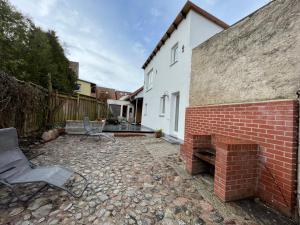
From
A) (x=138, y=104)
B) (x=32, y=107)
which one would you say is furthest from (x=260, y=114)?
(x=138, y=104)

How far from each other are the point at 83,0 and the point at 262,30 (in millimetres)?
7529

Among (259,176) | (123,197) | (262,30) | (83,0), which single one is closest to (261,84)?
(262,30)

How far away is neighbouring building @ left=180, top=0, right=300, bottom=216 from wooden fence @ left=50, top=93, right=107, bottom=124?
686 centimetres

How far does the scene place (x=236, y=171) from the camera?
232cm

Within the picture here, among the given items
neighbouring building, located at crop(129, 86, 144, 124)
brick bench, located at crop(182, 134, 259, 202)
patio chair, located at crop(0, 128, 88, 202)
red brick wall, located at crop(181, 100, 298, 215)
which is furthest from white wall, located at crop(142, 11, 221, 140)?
neighbouring building, located at crop(129, 86, 144, 124)

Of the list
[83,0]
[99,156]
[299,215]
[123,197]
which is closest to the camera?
[299,215]

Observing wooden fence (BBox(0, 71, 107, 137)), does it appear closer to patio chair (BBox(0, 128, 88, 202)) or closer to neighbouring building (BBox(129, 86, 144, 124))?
patio chair (BBox(0, 128, 88, 202))

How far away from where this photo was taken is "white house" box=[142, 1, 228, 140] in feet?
20.1

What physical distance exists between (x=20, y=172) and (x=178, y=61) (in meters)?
6.65

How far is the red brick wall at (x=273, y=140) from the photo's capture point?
79.7 inches

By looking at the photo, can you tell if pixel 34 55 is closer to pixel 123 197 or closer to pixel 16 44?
pixel 16 44

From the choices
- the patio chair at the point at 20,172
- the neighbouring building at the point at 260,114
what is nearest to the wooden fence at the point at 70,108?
the patio chair at the point at 20,172

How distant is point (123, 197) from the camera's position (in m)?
2.37

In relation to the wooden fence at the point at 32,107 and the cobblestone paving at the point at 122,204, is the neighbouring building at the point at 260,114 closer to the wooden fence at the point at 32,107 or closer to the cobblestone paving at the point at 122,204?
the cobblestone paving at the point at 122,204
